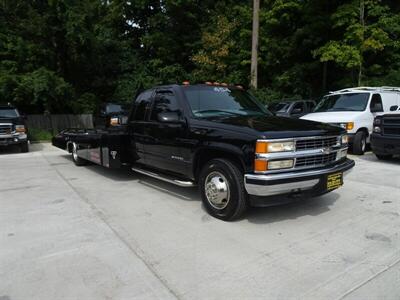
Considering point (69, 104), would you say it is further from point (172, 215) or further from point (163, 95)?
point (172, 215)

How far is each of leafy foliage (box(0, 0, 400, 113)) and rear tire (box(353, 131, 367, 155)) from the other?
736 cm

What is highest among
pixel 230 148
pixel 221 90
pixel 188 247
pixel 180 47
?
pixel 180 47

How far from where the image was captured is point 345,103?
1147 cm

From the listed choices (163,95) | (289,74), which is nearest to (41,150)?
(163,95)

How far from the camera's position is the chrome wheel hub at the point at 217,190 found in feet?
16.3

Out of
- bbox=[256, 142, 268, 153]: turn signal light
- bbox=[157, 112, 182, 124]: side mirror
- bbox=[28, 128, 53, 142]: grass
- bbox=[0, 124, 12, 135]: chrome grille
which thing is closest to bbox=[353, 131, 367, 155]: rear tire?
bbox=[157, 112, 182, 124]: side mirror

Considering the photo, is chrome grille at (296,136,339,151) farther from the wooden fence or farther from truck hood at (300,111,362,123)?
the wooden fence

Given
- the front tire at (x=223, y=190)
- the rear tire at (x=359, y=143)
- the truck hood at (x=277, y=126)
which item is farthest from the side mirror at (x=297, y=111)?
the front tire at (x=223, y=190)

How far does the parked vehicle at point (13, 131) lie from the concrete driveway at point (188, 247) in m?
5.98

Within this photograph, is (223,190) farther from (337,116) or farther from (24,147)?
(24,147)

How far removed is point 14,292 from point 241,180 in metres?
2.74

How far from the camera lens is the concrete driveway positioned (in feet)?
10.9

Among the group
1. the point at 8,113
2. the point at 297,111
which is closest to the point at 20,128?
the point at 8,113

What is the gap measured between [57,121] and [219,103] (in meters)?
14.6
